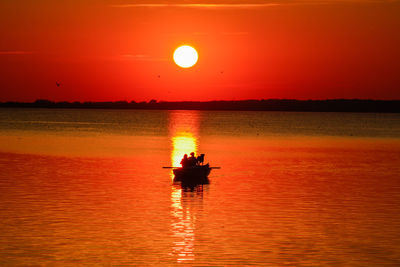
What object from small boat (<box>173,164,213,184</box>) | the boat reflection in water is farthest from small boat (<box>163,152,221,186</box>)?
the boat reflection in water

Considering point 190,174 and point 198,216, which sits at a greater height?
point 190,174

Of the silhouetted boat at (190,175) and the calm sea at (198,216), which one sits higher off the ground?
the silhouetted boat at (190,175)

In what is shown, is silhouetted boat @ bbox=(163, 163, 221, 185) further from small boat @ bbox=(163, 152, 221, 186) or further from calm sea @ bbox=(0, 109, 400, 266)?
calm sea @ bbox=(0, 109, 400, 266)

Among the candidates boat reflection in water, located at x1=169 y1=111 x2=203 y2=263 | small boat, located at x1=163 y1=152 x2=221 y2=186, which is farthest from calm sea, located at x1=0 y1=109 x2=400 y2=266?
small boat, located at x1=163 y1=152 x2=221 y2=186

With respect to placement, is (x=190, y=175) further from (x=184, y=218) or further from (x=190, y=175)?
(x=184, y=218)

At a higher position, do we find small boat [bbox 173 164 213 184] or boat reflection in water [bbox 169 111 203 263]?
small boat [bbox 173 164 213 184]

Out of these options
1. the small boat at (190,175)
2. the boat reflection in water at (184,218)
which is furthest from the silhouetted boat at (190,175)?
the boat reflection in water at (184,218)

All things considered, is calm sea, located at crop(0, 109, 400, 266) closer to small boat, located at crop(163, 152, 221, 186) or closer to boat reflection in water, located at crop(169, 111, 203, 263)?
boat reflection in water, located at crop(169, 111, 203, 263)

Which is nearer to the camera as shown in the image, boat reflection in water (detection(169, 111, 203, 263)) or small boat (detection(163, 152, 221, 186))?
boat reflection in water (detection(169, 111, 203, 263))

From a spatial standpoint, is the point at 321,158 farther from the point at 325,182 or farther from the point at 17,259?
the point at 17,259

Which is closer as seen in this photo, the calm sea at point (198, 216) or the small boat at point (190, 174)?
the calm sea at point (198, 216)

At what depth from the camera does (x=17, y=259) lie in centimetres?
1941

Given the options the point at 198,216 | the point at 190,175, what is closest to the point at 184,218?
the point at 198,216

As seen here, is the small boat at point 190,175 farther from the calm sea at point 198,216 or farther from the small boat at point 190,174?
the calm sea at point 198,216
